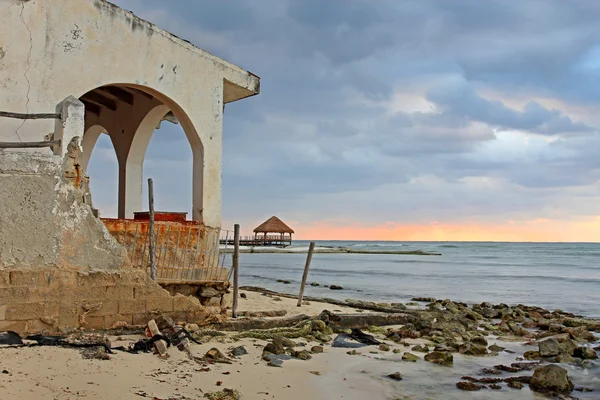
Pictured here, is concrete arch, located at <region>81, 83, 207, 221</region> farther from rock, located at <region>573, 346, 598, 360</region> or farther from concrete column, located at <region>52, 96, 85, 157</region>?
rock, located at <region>573, 346, 598, 360</region>

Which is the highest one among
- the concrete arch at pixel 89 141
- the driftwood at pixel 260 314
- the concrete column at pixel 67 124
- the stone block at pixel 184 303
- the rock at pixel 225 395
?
the concrete arch at pixel 89 141

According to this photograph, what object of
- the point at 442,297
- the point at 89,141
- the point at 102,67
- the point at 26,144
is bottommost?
the point at 442,297

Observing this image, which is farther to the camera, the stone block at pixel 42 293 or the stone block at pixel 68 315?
the stone block at pixel 68 315

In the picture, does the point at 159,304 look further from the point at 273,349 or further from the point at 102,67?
the point at 102,67

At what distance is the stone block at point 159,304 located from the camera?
27.1ft

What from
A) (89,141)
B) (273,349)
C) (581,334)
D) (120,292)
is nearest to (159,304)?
(120,292)

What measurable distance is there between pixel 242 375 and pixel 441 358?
3.56 m

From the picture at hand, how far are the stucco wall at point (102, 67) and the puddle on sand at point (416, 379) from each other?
3.84 m

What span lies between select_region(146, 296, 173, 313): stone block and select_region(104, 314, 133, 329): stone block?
325 mm

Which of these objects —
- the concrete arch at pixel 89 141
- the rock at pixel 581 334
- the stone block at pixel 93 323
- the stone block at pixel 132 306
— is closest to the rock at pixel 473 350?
the rock at pixel 581 334

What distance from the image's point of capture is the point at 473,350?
32.2ft

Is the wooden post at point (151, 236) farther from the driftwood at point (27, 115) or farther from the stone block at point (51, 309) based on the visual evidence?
the driftwood at point (27, 115)

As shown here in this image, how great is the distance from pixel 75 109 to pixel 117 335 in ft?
10.5

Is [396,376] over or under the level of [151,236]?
under
